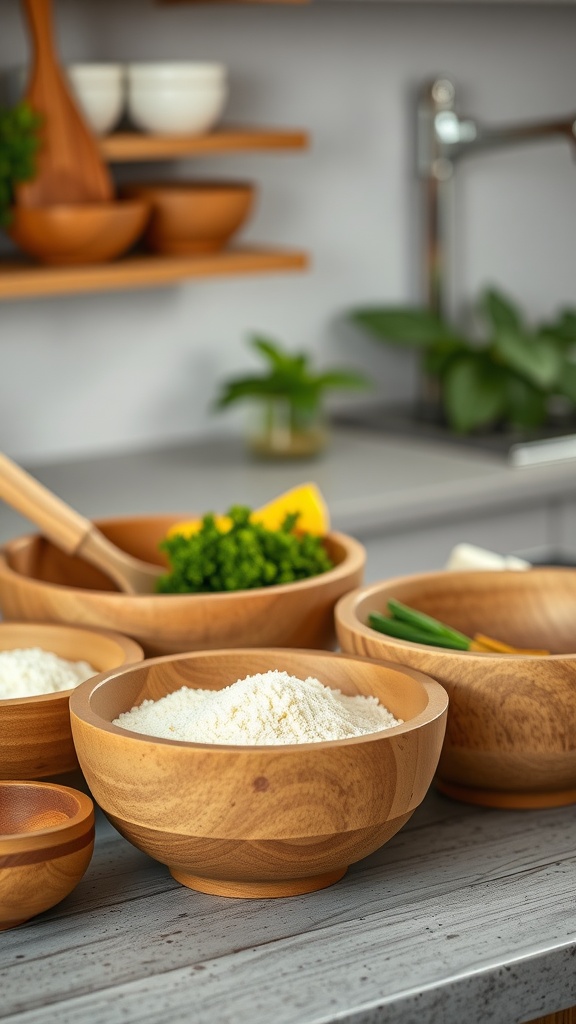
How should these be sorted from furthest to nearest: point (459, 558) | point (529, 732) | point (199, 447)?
point (199, 447) < point (459, 558) < point (529, 732)

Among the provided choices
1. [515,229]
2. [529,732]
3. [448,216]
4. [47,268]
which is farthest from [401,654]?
[515,229]

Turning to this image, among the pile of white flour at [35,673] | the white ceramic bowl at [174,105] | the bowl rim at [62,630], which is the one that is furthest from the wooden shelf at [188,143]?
the pile of white flour at [35,673]

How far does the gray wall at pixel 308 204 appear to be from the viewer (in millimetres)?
2670

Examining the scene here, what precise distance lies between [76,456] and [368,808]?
1997 mm

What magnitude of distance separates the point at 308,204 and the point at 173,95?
642 millimetres

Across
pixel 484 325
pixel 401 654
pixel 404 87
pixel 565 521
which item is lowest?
pixel 565 521

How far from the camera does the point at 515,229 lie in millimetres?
3299

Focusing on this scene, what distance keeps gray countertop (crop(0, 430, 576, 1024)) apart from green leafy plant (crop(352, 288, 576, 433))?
1793 millimetres

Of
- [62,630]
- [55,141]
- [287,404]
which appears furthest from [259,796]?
[287,404]

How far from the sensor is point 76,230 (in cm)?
229

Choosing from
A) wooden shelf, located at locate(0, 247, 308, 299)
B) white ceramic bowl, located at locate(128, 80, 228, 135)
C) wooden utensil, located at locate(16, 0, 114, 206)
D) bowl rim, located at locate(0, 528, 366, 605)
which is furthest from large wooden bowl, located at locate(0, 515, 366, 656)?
white ceramic bowl, located at locate(128, 80, 228, 135)

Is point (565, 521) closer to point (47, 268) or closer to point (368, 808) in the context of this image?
point (47, 268)

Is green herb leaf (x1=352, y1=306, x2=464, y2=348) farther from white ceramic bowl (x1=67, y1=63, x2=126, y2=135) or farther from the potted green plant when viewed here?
white ceramic bowl (x1=67, y1=63, x2=126, y2=135)

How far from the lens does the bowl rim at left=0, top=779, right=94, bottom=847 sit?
0.81 meters
